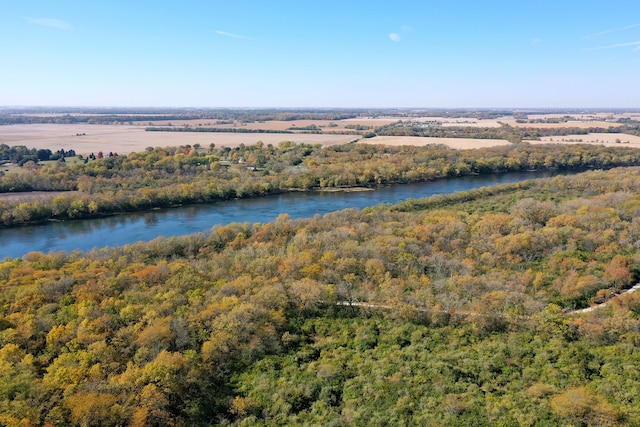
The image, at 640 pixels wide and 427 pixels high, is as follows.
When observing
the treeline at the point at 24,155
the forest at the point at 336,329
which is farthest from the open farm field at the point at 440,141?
the treeline at the point at 24,155

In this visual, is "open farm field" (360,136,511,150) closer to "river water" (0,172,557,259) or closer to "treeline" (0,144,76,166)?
"river water" (0,172,557,259)

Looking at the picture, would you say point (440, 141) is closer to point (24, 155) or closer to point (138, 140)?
point (138, 140)

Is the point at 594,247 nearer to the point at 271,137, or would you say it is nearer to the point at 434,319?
the point at 434,319

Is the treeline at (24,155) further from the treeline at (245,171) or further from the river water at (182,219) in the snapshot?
the river water at (182,219)

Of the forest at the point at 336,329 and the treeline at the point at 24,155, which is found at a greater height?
the treeline at the point at 24,155

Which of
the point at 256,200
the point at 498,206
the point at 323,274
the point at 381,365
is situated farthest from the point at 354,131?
the point at 381,365

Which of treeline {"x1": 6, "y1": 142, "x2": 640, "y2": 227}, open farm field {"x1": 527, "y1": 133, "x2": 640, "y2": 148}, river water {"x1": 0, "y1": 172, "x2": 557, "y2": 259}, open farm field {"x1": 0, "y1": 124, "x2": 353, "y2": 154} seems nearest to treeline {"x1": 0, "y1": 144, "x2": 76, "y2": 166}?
open farm field {"x1": 0, "y1": 124, "x2": 353, "y2": 154}
